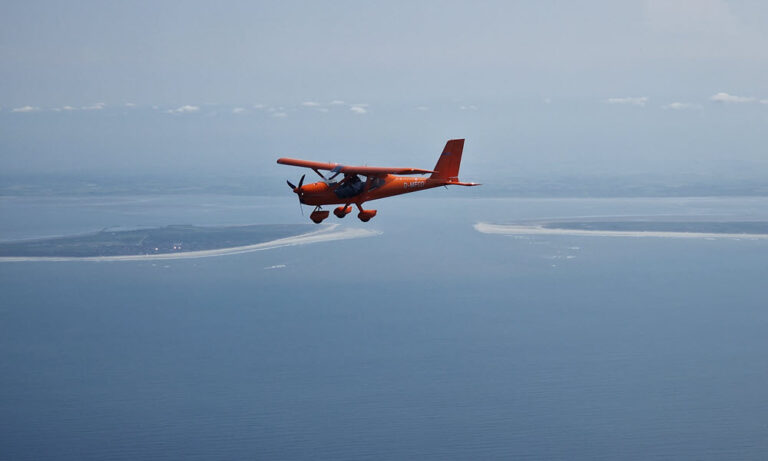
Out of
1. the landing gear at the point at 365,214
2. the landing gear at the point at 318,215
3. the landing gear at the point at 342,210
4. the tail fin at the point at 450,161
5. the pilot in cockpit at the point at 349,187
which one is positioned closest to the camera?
the landing gear at the point at 318,215

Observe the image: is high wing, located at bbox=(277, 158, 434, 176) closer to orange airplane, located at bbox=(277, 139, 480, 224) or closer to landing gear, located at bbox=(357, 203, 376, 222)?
orange airplane, located at bbox=(277, 139, 480, 224)

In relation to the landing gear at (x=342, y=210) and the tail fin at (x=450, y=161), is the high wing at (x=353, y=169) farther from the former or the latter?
the tail fin at (x=450, y=161)

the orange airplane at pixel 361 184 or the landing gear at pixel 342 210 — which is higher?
the orange airplane at pixel 361 184

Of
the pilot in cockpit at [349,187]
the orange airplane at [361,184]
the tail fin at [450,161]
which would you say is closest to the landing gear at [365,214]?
the orange airplane at [361,184]

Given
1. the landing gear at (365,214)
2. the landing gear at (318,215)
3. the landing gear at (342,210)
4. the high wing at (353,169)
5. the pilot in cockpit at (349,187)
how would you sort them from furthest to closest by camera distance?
the pilot in cockpit at (349,187) → the landing gear at (365,214) → the landing gear at (342,210) → the landing gear at (318,215) → the high wing at (353,169)

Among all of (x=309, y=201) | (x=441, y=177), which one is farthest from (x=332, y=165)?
(x=441, y=177)

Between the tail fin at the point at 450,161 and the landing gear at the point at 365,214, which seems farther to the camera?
the landing gear at the point at 365,214

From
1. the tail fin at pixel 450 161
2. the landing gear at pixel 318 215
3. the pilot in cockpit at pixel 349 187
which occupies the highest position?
the tail fin at pixel 450 161

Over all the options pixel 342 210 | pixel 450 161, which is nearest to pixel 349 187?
pixel 342 210
